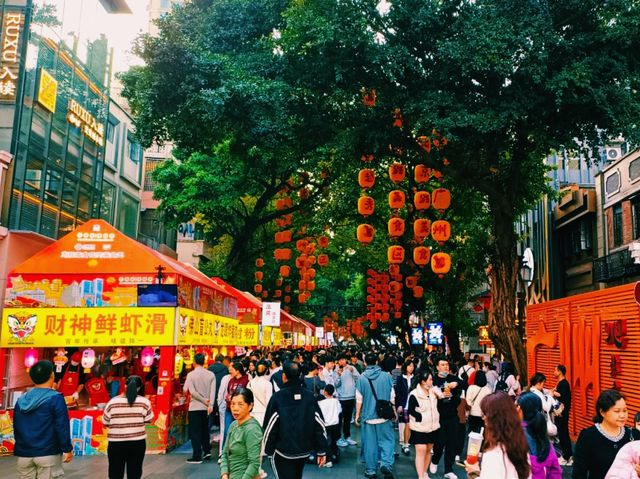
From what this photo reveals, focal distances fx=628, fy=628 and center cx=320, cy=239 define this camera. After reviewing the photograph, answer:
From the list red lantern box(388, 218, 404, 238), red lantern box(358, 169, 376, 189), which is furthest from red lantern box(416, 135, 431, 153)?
red lantern box(388, 218, 404, 238)

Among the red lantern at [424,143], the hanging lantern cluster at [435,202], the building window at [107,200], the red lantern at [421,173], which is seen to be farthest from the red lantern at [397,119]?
the building window at [107,200]

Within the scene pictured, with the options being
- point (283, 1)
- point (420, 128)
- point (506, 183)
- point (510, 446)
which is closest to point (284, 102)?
point (420, 128)

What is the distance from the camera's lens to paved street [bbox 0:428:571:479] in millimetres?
10289

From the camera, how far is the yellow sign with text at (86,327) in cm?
1247

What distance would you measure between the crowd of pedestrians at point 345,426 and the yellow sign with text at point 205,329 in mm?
854

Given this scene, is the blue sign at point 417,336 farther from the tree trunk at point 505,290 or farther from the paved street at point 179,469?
the paved street at point 179,469

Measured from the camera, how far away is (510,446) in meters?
4.12

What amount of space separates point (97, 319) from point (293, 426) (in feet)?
24.1

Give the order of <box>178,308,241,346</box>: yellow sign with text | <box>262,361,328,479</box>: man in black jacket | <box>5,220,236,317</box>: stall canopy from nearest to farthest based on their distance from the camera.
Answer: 1. <box>262,361,328,479</box>: man in black jacket
2. <box>5,220,236,317</box>: stall canopy
3. <box>178,308,241,346</box>: yellow sign with text

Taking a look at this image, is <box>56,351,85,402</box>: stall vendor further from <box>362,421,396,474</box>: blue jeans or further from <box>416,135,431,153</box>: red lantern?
<box>416,135,431,153</box>: red lantern

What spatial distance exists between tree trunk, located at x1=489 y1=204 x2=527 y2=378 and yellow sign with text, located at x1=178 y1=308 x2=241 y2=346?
7250 millimetres

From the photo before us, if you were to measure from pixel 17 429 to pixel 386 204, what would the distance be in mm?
22238

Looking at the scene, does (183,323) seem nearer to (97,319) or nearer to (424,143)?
(97,319)

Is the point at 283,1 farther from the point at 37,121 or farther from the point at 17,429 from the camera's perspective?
the point at 17,429
